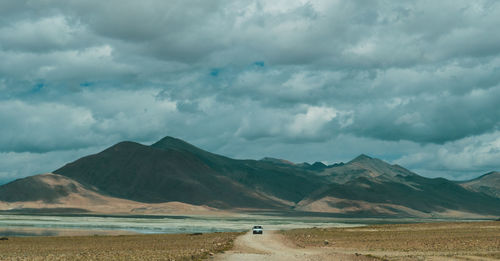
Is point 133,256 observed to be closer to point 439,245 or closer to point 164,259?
point 164,259

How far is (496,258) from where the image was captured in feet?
140

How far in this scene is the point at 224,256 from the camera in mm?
43281

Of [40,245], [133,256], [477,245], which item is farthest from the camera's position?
[40,245]

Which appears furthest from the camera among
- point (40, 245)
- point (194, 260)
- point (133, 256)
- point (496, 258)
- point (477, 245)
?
point (40, 245)

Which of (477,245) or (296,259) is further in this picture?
Answer: (477,245)

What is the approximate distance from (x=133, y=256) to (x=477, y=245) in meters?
34.0

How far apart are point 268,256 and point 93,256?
14786 mm

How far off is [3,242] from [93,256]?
95.4ft

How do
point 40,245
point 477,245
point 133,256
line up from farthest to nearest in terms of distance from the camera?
point 40,245 → point 477,245 → point 133,256

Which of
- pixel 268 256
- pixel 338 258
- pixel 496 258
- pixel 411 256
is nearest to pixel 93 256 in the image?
pixel 268 256

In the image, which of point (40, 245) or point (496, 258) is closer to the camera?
point (496, 258)

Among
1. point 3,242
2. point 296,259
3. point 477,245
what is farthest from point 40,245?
point 477,245

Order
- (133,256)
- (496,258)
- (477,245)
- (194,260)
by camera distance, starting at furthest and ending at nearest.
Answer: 1. (477,245)
2. (133,256)
3. (496,258)
4. (194,260)

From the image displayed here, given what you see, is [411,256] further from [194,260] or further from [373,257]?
[194,260]
